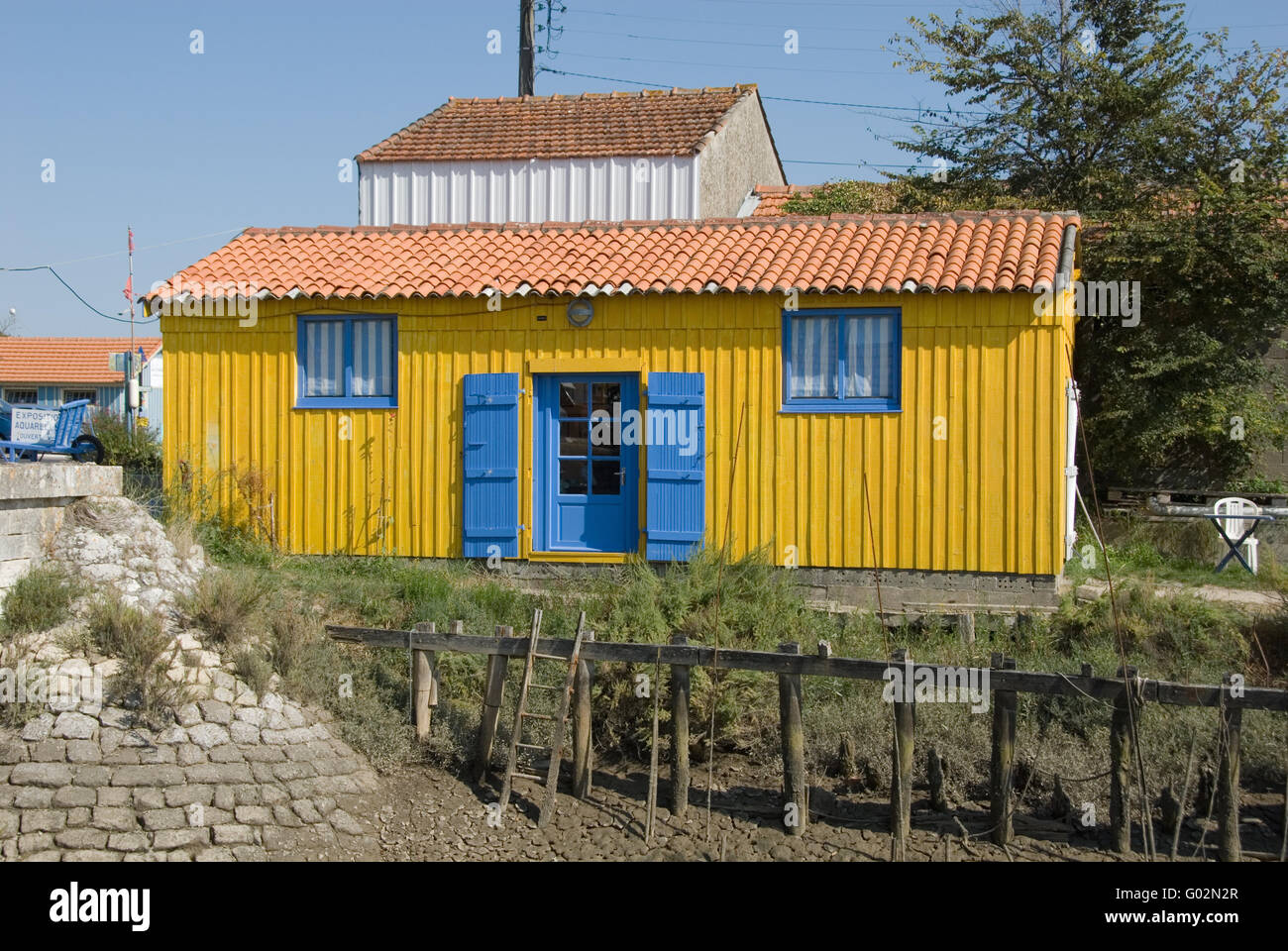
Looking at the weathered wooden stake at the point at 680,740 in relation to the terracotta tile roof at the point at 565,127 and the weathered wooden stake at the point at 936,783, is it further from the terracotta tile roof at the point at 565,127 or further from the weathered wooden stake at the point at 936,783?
the terracotta tile roof at the point at 565,127

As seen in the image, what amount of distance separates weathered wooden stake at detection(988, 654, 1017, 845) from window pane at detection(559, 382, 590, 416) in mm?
5472

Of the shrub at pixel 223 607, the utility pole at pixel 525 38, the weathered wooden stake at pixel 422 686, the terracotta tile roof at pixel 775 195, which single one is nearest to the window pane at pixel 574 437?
the weathered wooden stake at pixel 422 686

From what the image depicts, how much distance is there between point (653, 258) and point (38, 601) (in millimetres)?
6614

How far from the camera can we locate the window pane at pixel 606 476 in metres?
12.0

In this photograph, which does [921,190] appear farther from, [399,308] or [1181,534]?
[399,308]

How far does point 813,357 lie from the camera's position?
11.4 m

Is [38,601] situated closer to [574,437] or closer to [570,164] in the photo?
[574,437]

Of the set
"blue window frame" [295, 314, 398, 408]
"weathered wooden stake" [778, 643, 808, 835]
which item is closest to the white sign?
"blue window frame" [295, 314, 398, 408]

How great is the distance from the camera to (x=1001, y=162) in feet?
57.0

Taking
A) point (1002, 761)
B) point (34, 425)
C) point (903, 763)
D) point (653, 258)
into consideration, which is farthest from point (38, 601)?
point (1002, 761)

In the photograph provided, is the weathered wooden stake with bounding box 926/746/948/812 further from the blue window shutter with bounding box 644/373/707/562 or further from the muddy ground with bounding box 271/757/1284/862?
the blue window shutter with bounding box 644/373/707/562

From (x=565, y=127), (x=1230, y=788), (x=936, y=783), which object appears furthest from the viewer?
(x=565, y=127)

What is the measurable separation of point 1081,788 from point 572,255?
7280 mm

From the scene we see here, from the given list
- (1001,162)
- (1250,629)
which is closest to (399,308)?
(1250,629)
